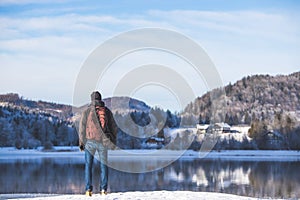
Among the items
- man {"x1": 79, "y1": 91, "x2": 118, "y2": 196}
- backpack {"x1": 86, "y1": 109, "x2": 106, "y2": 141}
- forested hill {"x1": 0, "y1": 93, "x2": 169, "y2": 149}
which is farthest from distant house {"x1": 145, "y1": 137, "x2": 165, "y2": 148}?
backpack {"x1": 86, "y1": 109, "x2": 106, "y2": 141}

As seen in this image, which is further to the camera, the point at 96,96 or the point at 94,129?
the point at 96,96

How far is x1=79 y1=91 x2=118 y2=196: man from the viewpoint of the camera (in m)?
12.2

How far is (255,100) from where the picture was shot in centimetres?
17225

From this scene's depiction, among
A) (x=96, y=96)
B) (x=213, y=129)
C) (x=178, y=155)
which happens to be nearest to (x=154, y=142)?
(x=213, y=129)

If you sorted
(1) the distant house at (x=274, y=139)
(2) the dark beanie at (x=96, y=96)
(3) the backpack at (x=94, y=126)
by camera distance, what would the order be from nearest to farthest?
1. (3) the backpack at (x=94, y=126)
2. (2) the dark beanie at (x=96, y=96)
3. (1) the distant house at (x=274, y=139)

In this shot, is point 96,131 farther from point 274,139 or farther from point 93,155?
point 274,139

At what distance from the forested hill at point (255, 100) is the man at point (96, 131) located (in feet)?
366

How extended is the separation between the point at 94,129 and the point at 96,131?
6 cm

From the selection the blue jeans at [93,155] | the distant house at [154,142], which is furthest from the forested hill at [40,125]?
the blue jeans at [93,155]

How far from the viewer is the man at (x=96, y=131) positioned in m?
12.2

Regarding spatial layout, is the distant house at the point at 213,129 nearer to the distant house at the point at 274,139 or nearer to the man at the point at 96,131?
the distant house at the point at 274,139

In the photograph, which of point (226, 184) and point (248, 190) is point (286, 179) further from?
point (248, 190)

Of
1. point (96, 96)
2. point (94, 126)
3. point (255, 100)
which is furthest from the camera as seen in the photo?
point (255, 100)

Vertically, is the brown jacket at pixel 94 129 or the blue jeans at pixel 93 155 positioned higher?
the brown jacket at pixel 94 129
